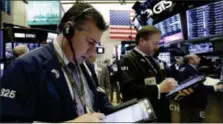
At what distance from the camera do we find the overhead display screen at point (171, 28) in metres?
5.29

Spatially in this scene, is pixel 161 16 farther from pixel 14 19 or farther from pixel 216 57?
pixel 14 19

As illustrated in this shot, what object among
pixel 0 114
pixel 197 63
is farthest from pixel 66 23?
pixel 197 63

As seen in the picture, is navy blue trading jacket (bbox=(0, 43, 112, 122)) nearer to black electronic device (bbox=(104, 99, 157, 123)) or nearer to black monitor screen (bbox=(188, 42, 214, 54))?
black electronic device (bbox=(104, 99, 157, 123))

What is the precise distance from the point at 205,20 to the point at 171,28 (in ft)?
3.34

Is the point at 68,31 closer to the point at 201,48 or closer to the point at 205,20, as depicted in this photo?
the point at 205,20

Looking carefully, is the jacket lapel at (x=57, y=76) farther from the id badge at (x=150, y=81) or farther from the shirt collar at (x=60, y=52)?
the id badge at (x=150, y=81)

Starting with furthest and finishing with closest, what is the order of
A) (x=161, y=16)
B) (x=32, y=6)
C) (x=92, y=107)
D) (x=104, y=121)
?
1. (x=32, y=6)
2. (x=161, y=16)
3. (x=92, y=107)
4. (x=104, y=121)

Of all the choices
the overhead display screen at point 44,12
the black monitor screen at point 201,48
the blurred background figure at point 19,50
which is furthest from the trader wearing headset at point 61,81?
the overhead display screen at point 44,12

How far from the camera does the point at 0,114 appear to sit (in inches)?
41.2

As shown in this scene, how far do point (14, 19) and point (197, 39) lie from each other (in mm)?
7623

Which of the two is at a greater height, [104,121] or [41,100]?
[41,100]

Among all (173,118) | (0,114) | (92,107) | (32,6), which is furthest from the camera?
(32,6)

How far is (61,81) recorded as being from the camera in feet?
3.91

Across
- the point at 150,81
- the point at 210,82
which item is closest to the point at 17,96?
the point at 150,81
